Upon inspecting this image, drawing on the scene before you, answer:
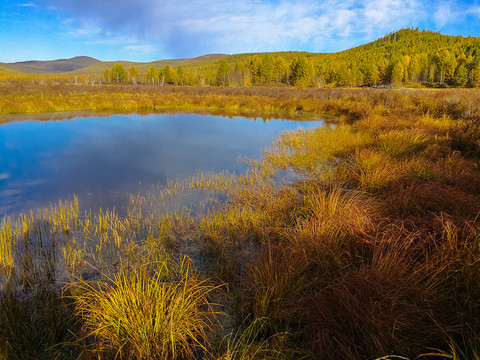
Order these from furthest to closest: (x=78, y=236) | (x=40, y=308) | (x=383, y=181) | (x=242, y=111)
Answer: (x=242, y=111), (x=383, y=181), (x=78, y=236), (x=40, y=308)

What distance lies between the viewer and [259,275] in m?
2.68

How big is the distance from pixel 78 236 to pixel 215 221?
215cm

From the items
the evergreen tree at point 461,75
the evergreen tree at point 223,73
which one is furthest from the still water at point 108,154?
the evergreen tree at point 461,75

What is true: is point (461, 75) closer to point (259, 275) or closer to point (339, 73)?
point (339, 73)

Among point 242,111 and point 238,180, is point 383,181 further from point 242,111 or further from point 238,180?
point 242,111

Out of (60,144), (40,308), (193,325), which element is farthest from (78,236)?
(60,144)

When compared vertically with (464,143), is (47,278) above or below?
below

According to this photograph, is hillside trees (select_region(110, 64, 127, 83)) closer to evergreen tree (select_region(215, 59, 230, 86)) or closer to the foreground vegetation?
evergreen tree (select_region(215, 59, 230, 86))

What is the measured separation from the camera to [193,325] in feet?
6.90

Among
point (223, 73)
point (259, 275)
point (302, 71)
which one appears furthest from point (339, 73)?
point (259, 275)

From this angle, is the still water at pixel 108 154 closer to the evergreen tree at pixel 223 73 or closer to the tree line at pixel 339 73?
the tree line at pixel 339 73

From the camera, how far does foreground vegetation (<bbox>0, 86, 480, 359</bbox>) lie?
1892 millimetres

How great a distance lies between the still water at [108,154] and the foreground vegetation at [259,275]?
1.05 metres

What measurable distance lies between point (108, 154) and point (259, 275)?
8.45 metres
